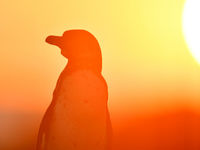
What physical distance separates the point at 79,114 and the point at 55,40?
0.82 ft

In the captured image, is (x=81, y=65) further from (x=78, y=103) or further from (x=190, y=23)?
(x=190, y=23)

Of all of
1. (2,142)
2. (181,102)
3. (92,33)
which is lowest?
(2,142)

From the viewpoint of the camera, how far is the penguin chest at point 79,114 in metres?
0.89

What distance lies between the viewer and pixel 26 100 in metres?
0.93

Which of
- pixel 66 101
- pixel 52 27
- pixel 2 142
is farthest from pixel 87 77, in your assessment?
pixel 2 142

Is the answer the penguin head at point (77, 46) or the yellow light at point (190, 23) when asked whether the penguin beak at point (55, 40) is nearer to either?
the penguin head at point (77, 46)

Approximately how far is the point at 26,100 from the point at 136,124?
36cm

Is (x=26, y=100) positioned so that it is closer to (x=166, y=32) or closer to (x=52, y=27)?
(x=52, y=27)

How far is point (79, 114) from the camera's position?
911mm

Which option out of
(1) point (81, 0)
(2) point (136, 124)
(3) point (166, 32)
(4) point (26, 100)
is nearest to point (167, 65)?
(3) point (166, 32)

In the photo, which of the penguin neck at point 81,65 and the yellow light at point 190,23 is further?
the yellow light at point 190,23

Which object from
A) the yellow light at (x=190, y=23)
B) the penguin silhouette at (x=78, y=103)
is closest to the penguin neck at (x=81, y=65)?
the penguin silhouette at (x=78, y=103)

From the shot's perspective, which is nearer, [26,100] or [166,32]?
[26,100]

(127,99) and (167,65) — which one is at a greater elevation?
(167,65)
